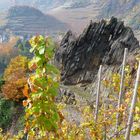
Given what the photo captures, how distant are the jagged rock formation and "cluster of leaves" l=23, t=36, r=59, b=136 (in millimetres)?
38120

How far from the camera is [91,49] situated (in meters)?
49.7

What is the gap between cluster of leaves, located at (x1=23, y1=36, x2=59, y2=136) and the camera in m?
7.01

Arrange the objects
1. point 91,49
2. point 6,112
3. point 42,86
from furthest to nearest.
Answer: point 91,49
point 6,112
point 42,86

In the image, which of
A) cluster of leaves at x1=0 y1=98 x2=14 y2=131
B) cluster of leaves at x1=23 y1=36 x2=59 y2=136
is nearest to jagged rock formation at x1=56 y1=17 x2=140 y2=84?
cluster of leaves at x1=0 y1=98 x2=14 y2=131

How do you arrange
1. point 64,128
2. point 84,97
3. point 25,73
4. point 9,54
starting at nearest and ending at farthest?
point 64,128 < point 84,97 < point 25,73 < point 9,54

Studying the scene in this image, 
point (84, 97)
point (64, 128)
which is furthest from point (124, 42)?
point (64, 128)

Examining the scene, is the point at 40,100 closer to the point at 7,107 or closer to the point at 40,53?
the point at 40,53

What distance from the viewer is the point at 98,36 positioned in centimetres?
4931

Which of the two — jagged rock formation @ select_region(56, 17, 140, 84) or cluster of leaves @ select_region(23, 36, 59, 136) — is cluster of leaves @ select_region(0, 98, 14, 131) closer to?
jagged rock formation @ select_region(56, 17, 140, 84)

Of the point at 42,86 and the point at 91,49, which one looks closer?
the point at 42,86

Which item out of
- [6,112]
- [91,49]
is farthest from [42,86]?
[91,49]

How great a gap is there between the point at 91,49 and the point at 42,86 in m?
42.8

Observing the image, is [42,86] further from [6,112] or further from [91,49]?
[91,49]

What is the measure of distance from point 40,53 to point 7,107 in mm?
36276
